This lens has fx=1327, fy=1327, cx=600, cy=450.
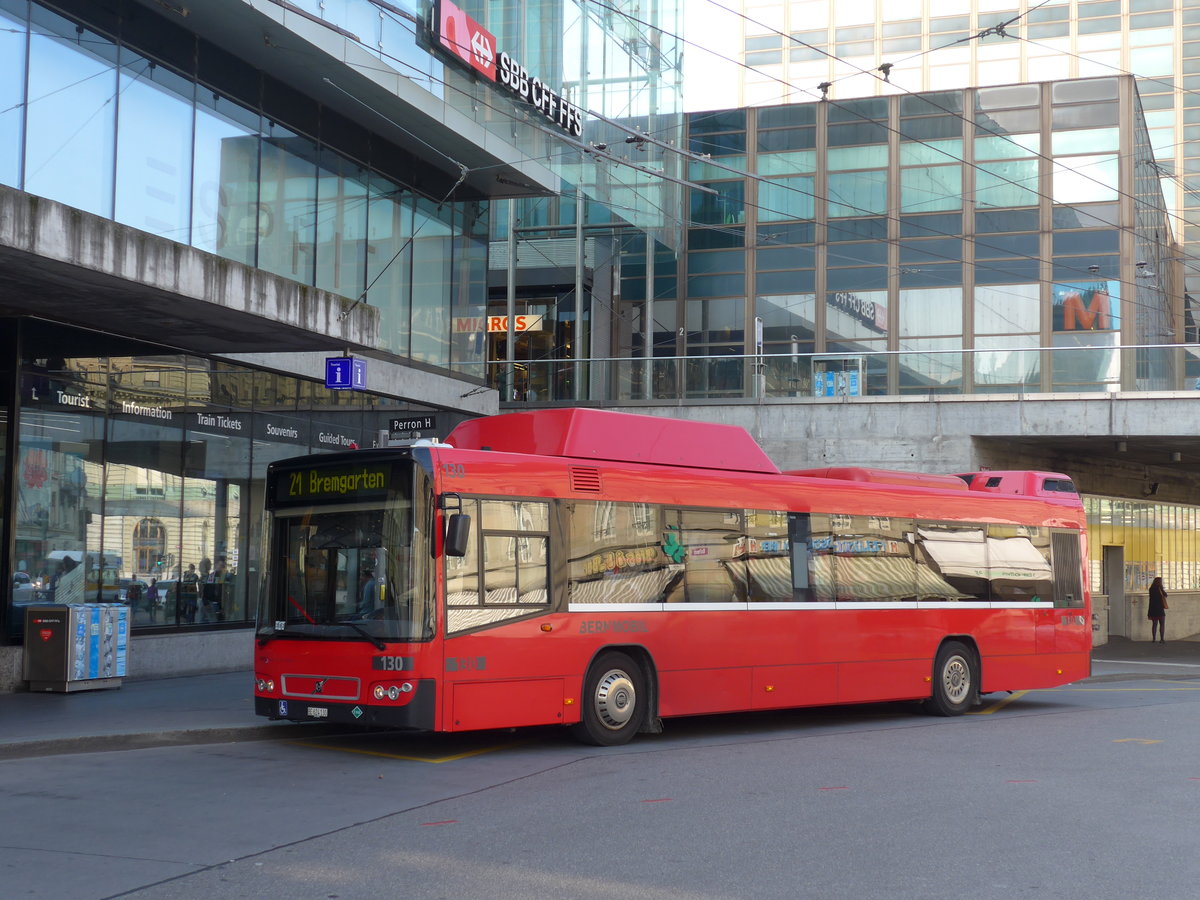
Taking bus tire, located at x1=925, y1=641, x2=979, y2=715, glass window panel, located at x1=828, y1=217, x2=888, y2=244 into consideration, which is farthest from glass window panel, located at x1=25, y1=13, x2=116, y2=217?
glass window panel, located at x1=828, y1=217, x2=888, y2=244

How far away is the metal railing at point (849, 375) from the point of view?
25.8 metres

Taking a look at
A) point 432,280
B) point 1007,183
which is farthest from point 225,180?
point 1007,183

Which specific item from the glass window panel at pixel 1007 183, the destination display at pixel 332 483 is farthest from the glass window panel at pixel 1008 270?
the destination display at pixel 332 483

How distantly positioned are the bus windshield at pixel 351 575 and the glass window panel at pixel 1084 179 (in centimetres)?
3061

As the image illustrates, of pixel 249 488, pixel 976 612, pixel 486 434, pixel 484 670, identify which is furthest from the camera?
pixel 249 488

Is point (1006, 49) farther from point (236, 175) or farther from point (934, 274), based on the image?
point (236, 175)

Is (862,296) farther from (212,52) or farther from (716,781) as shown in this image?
(716,781)

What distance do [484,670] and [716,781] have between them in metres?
2.31

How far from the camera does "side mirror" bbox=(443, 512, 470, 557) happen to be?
436 inches

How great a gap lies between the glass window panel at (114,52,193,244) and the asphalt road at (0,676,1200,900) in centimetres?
760

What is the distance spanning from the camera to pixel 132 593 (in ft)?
57.4

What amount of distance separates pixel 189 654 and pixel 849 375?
14.6m

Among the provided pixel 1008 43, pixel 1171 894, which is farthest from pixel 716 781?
pixel 1008 43

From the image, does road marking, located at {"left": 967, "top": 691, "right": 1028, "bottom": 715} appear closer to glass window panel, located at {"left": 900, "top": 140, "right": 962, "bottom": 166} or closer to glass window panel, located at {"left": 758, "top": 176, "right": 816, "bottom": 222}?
glass window panel, located at {"left": 758, "top": 176, "right": 816, "bottom": 222}
